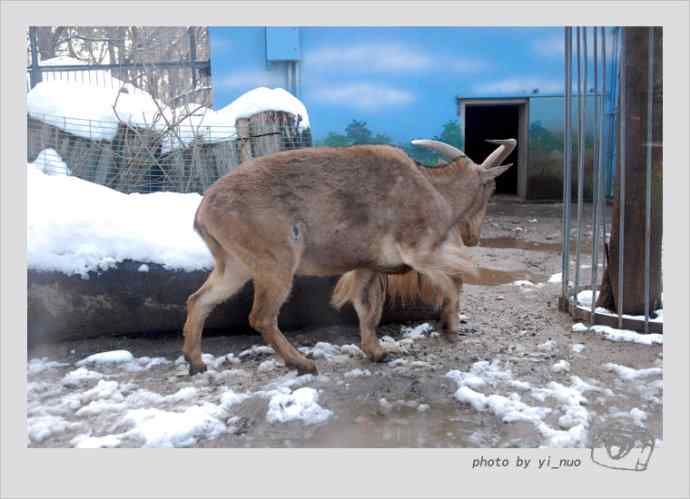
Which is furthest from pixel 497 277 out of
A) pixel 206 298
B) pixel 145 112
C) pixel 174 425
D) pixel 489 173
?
pixel 174 425

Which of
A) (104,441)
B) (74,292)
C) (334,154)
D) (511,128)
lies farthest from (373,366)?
(511,128)

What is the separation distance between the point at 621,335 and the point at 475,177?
178 centimetres

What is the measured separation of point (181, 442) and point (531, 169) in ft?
39.7

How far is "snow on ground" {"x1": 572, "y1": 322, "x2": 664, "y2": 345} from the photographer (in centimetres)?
539

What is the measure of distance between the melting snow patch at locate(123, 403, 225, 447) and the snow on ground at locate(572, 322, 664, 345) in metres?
3.29

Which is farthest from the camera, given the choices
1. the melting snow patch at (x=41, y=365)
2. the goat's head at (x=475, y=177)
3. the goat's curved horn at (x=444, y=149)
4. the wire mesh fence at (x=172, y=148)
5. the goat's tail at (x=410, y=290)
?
the wire mesh fence at (x=172, y=148)

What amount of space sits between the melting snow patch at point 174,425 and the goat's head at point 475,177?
2.66 meters

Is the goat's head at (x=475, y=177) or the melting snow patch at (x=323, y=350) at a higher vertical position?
the goat's head at (x=475, y=177)

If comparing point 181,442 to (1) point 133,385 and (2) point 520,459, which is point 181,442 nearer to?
(1) point 133,385

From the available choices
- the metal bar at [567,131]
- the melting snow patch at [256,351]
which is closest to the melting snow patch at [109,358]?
the melting snow patch at [256,351]

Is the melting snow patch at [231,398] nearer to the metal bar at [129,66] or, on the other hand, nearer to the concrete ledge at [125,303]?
the concrete ledge at [125,303]

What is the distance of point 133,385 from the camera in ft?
15.4

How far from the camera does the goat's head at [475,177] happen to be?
5.54 metres

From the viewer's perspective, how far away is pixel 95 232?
534 centimetres
